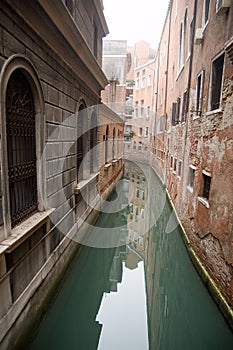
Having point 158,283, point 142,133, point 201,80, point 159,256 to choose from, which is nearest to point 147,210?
point 159,256

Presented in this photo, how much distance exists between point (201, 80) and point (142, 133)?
69.3 ft

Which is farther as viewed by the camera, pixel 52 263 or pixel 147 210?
pixel 147 210

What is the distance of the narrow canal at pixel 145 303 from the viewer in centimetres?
345

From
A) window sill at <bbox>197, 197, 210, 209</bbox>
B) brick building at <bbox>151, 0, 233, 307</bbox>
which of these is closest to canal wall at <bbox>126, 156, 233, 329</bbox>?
brick building at <bbox>151, 0, 233, 307</bbox>

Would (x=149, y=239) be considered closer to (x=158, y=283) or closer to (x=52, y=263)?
(x=158, y=283)

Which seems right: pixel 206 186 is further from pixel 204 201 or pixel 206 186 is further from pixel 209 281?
pixel 209 281

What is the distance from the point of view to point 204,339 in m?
3.48

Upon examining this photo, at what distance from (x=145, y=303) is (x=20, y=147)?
3717 mm

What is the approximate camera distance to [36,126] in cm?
329

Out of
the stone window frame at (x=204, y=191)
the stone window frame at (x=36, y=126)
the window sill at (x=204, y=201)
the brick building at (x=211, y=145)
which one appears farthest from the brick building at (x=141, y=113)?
the stone window frame at (x=36, y=126)

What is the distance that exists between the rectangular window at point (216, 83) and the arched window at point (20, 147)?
12.2 ft

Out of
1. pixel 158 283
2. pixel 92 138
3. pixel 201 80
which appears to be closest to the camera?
pixel 158 283

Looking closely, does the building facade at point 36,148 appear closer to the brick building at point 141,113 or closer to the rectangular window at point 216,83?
the rectangular window at point 216,83

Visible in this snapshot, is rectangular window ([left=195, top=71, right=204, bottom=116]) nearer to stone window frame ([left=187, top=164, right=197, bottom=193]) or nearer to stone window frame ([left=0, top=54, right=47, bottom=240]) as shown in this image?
stone window frame ([left=187, top=164, right=197, bottom=193])
